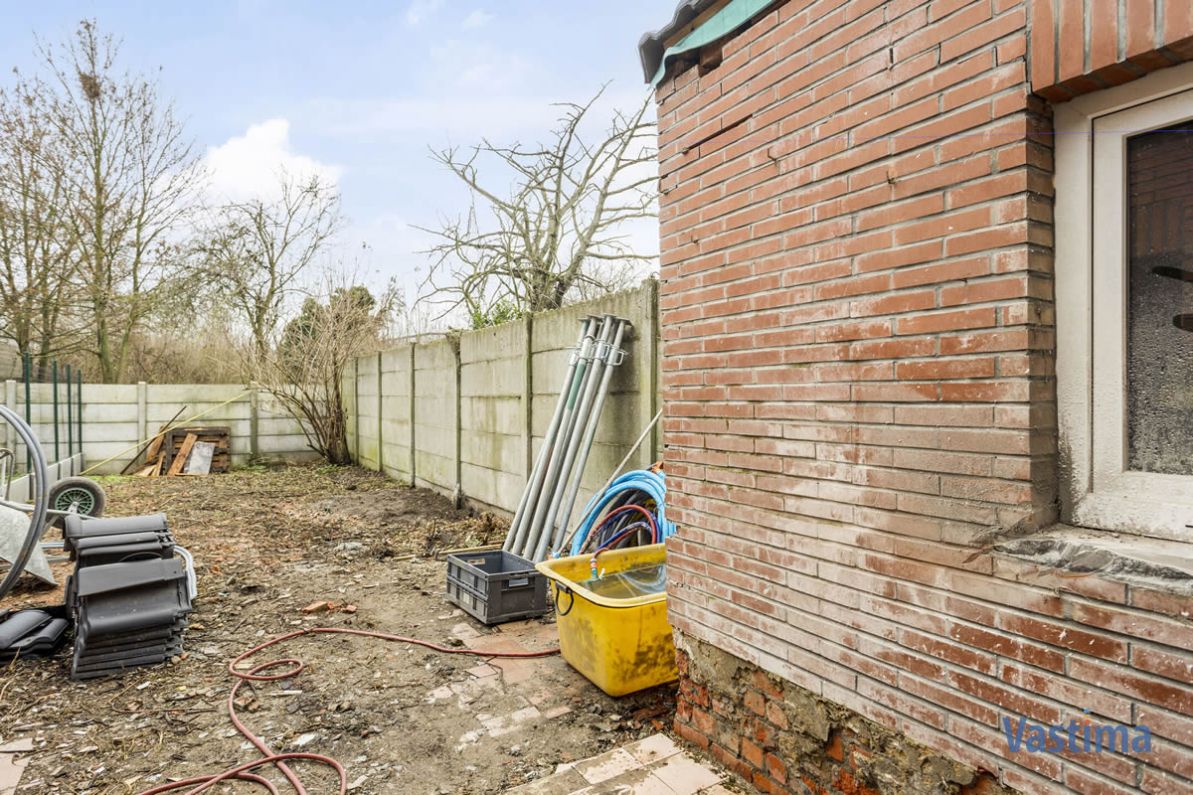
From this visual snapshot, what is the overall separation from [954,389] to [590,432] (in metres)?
3.36

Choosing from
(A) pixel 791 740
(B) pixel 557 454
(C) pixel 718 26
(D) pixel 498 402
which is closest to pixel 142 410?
(D) pixel 498 402

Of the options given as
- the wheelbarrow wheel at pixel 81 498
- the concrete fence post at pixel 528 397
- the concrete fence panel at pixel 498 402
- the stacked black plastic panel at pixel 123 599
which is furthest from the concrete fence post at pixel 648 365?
the wheelbarrow wheel at pixel 81 498

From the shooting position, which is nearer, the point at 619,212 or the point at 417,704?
the point at 417,704

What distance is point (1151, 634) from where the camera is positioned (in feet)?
4.39

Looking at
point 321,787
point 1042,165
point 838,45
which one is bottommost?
point 321,787

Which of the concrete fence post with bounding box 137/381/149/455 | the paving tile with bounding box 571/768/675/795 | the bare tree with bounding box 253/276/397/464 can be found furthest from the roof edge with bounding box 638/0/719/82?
the concrete fence post with bounding box 137/381/149/455

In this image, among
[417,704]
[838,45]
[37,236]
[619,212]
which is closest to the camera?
[838,45]

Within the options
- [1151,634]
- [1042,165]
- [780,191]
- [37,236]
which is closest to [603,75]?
Result: [780,191]

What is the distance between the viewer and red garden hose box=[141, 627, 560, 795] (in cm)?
256

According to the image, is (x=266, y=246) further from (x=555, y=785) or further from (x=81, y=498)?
(x=555, y=785)

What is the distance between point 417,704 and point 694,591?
1.57 m

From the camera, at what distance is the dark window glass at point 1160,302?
4.68ft

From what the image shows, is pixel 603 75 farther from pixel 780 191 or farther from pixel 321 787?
pixel 321 787

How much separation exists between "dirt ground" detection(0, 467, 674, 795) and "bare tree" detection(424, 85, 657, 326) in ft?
17.4
